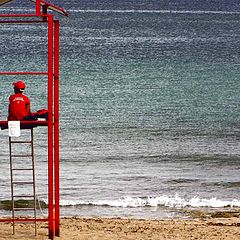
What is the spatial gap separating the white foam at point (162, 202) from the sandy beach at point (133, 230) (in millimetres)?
3071

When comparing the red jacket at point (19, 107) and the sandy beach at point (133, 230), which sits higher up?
the red jacket at point (19, 107)

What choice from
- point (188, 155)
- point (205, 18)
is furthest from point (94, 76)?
point (205, 18)

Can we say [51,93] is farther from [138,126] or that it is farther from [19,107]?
[138,126]

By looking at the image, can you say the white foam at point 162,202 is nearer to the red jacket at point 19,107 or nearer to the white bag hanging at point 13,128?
the red jacket at point 19,107

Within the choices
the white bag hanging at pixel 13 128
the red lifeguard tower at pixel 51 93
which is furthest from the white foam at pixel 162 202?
the white bag hanging at pixel 13 128

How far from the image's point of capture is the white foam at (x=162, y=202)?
21.8 meters

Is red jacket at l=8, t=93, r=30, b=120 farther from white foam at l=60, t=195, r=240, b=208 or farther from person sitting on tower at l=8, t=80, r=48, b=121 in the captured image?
white foam at l=60, t=195, r=240, b=208

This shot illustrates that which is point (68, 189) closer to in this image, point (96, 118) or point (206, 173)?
point (206, 173)

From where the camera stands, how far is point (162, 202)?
22.2 metres

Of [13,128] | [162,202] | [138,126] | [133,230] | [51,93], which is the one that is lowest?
[162,202]

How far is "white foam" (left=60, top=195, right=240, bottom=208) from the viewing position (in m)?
21.8

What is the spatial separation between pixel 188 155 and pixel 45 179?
673 centimetres

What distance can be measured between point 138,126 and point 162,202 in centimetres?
1532

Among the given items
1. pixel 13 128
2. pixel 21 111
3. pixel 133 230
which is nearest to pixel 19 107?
pixel 21 111
